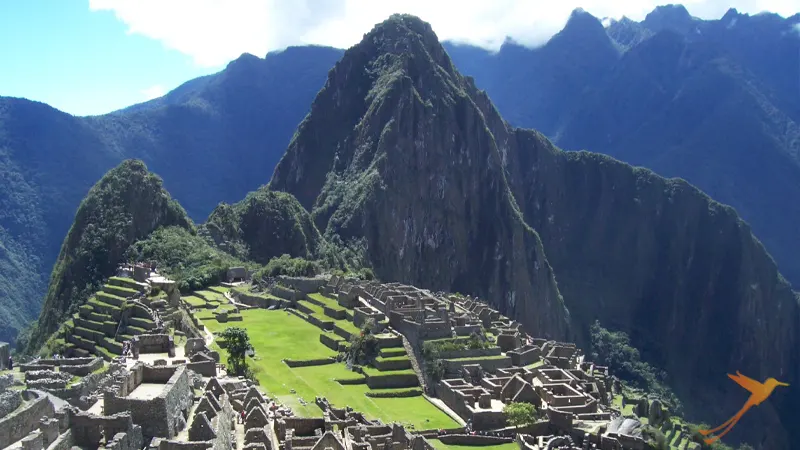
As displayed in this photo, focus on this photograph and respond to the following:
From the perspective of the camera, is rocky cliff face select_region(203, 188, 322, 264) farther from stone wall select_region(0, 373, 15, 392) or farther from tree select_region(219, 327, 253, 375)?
stone wall select_region(0, 373, 15, 392)

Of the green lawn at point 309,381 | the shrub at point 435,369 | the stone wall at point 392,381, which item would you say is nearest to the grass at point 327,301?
the green lawn at point 309,381

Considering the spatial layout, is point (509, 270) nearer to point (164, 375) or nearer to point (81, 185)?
point (81, 185)

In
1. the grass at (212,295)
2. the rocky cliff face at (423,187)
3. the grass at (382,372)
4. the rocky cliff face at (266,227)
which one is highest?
the rocky cliff face at (423,187)

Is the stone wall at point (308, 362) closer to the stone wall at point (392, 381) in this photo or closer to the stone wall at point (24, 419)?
the stone wall at point (392, 381)

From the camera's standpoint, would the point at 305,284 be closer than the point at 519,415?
No

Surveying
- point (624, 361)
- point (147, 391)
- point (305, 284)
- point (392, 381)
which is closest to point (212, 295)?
point (305, 284)

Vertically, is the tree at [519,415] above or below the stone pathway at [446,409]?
above

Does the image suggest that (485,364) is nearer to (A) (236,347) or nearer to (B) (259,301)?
(A) (236,347)

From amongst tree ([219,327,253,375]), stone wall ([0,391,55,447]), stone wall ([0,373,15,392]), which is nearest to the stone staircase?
tree ([219,327,253,375])
